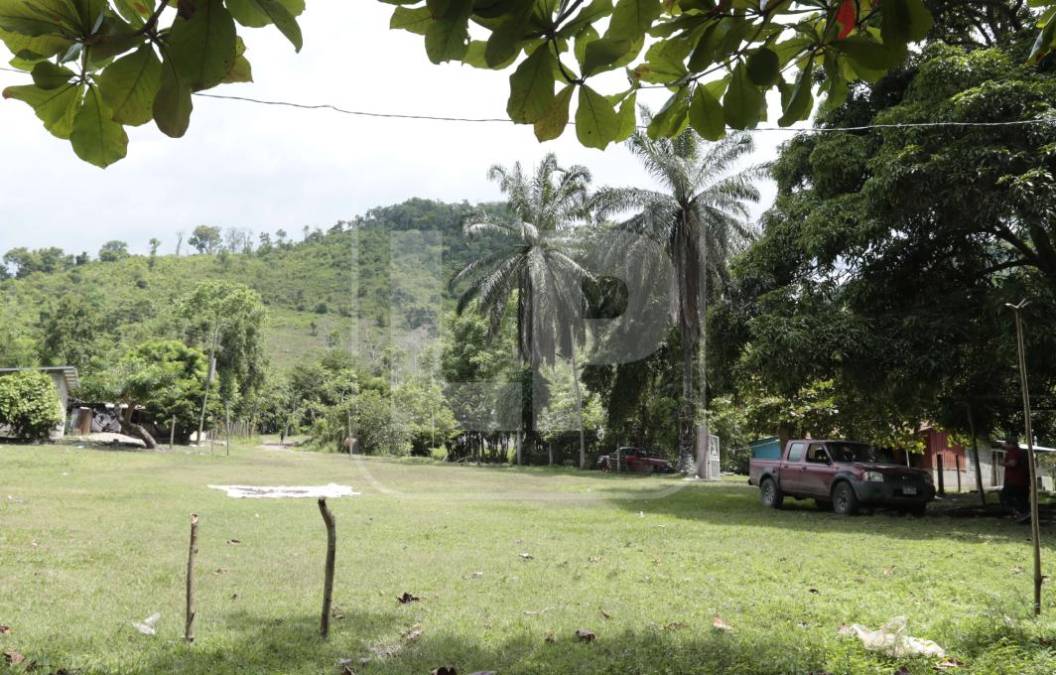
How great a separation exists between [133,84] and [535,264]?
95.6ft

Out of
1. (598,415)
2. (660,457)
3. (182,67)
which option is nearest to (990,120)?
(182,67)

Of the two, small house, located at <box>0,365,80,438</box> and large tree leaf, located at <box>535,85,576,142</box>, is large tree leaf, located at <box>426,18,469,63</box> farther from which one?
small house, located at <box>0,365,80,438</box>

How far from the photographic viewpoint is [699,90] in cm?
188

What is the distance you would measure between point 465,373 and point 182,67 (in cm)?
3663

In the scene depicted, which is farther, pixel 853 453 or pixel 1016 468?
pixel 853 453

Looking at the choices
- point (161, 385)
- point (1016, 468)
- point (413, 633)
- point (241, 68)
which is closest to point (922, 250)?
point (1016, 468)

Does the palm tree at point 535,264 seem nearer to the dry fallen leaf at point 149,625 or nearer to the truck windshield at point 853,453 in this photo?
the truck windshield at point 853,453

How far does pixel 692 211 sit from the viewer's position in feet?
81.9

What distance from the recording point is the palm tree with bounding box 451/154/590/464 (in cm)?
3062

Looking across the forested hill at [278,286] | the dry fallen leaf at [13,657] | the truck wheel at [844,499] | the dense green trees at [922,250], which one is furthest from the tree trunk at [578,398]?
the dry fallen leaf at [13,657]

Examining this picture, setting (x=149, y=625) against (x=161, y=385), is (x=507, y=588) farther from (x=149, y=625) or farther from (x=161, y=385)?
(x=161, y=385)

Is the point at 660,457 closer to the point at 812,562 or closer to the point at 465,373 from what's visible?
the point at 465,373

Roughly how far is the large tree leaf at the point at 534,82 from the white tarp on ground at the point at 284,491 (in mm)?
13639

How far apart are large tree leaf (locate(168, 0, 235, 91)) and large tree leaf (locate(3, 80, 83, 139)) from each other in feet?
0.99
